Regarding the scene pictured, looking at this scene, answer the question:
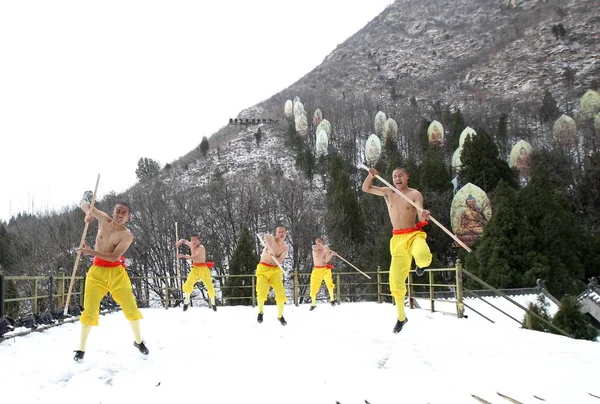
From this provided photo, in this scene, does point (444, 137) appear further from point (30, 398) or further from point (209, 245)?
point (30, 398)

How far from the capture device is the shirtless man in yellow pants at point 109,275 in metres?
4.96

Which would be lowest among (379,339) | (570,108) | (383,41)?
(379,339)

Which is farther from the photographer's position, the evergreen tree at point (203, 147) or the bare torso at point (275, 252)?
the evergreen tree at point (203, 147)

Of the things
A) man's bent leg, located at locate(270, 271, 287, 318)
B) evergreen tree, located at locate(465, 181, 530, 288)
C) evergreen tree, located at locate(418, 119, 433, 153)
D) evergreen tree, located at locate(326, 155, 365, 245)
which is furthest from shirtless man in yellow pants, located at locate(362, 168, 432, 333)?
evergreen tree, located at locate(418, 119, 433, 153)

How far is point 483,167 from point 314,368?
29.5 metres

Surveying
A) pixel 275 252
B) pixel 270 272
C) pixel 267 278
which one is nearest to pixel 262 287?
pixel 267 278

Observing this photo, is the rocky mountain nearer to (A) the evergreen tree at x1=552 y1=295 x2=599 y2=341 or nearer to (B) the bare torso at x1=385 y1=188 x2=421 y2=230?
(A) the evergreen tree at x1=552 y1=295 x2=599 y2=341

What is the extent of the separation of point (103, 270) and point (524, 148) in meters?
38.8

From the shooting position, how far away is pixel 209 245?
28.4 metres

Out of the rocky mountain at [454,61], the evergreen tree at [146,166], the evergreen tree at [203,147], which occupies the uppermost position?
the rocky mountain at [454,61]

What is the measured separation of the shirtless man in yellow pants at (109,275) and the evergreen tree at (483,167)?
28796mm

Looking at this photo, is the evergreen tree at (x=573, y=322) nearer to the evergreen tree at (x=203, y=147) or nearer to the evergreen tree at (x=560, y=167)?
the evergreen tree at (x=560, y=167)

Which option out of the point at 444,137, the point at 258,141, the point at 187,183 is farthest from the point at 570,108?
the point at 187,183

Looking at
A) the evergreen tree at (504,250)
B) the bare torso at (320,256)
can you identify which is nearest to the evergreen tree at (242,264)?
the evergreen tree at (504,250)
